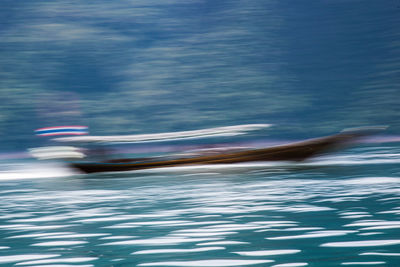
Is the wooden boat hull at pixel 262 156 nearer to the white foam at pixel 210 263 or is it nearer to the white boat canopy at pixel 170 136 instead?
the white boat canopy at pixel 170 136

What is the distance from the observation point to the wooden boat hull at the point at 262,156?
1335cm

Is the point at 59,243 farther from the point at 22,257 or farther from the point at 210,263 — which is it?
the point at 210,263

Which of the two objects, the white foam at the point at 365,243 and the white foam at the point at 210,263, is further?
the white foam at the point at 365,243

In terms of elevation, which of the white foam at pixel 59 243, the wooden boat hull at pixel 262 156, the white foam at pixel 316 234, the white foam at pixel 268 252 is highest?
the wooden boat hull at pixel 262 156

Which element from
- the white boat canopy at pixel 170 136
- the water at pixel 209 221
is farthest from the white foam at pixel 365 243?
the white boat canopy at pixel 170 136

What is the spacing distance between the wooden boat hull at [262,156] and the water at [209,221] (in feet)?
4.77

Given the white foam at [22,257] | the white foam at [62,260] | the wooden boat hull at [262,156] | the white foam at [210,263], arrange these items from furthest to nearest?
the wooden boat hull at [262,156], the white foam at [22,257], the white foam at [62,260], the white foam at [210,263]

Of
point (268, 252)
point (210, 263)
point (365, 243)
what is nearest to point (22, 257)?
point (210, 263)

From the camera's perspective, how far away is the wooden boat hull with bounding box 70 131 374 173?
1335 cm

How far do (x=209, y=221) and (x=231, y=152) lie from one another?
23.7 ft

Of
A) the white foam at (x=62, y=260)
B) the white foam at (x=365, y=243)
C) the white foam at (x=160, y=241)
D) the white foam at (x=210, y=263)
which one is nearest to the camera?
the white foam at (x=210, y=263)

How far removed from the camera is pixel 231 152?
1373cm

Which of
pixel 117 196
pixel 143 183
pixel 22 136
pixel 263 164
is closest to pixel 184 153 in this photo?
pixel 263 164

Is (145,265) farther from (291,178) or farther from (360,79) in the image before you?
(360,79)
